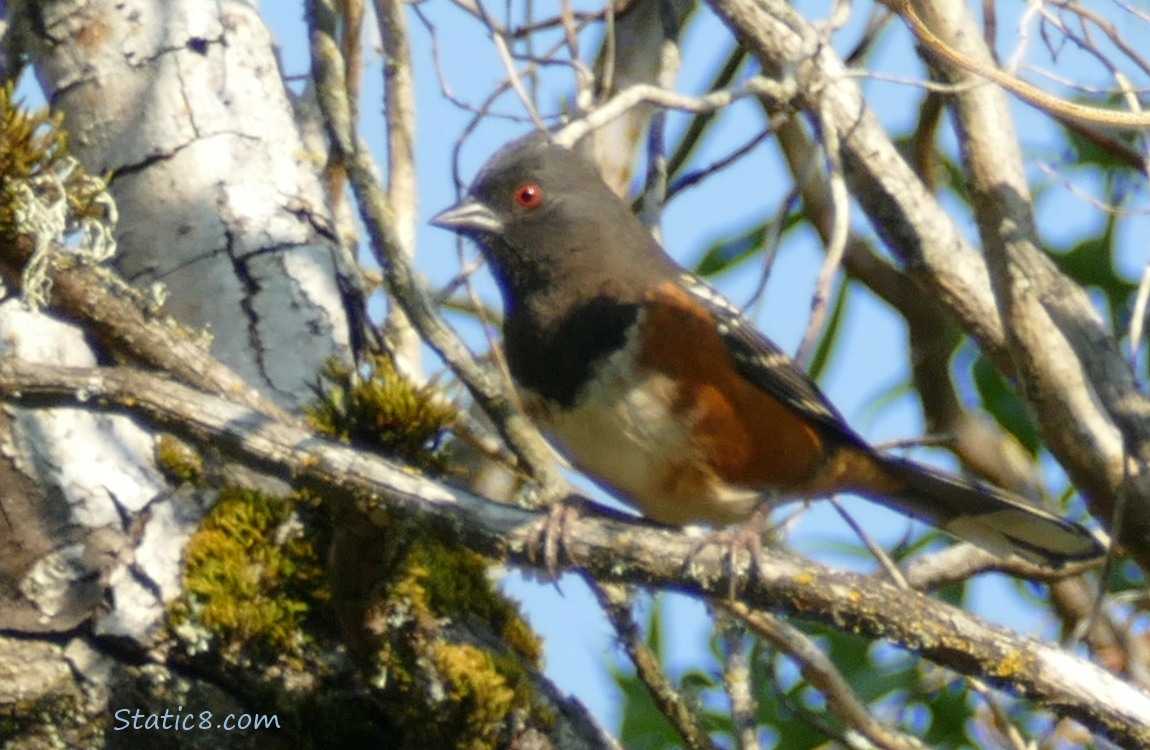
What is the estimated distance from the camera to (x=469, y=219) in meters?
3.30

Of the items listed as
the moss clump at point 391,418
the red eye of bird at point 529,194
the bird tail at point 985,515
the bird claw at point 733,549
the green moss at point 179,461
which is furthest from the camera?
the red eye of bird at point 529,194

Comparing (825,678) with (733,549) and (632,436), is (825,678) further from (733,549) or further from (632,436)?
(733,549)

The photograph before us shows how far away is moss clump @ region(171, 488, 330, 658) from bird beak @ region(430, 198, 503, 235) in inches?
40.1

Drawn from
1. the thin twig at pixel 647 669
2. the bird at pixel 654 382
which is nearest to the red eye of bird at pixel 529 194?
the bird at pixel 654 382

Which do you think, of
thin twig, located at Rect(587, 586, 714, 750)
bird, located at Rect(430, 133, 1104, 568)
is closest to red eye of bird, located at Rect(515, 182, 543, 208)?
bird, located at Rect(430, 133, 1104, 568)

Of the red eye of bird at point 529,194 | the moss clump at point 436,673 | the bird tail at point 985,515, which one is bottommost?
the moss clump at point 436,673

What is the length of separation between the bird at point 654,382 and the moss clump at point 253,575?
2.32 feet

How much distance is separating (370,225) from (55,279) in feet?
1.67

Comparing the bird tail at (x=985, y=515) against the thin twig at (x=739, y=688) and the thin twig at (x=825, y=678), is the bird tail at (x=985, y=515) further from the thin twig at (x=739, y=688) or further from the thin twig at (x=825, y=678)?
the thin twig at (x=739, y=688)

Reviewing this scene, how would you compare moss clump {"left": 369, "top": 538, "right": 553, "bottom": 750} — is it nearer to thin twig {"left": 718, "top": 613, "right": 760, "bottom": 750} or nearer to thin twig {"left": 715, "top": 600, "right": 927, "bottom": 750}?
thin twig {"left": 718, "top": 613, "right": 760, "bottom": 750}

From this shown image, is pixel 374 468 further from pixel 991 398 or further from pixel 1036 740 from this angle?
pixel 991 398

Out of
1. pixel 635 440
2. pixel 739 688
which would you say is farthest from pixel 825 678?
pixel 635 440

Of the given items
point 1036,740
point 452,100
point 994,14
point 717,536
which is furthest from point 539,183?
point 1036,740

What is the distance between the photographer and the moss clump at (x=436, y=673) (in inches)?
92.1
